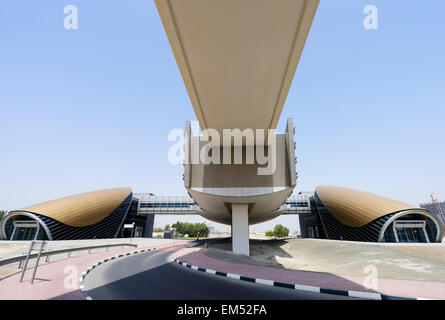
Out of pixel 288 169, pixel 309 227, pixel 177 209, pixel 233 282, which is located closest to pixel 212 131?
pixel 288 169

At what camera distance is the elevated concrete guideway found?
5793 millimetres

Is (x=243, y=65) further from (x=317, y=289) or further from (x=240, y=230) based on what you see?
(x=240, y=230)

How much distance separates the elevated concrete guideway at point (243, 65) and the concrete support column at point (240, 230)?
2997 mm

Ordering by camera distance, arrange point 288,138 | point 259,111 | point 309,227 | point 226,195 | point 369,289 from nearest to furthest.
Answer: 1. point 369,289
2. point 259,111
3. point 288,138
4. point 226,195
5. point 309,227

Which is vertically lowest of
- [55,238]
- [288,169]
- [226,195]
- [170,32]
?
[55,238]

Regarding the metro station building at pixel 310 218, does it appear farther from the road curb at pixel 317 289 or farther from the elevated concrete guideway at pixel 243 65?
the road curb at pixel 317 289

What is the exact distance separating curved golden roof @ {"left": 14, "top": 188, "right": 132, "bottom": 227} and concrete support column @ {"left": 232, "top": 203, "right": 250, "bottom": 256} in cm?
3321

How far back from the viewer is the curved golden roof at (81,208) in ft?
116

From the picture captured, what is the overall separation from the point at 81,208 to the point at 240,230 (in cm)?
3539

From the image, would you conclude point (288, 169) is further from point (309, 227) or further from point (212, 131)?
point (309, 227)

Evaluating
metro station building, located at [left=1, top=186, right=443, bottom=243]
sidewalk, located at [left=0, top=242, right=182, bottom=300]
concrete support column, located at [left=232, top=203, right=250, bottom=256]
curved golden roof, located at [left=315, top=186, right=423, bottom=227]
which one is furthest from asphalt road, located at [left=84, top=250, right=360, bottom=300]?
curved golden roof, located at [left=315, top=186, right=423, bottom=227]

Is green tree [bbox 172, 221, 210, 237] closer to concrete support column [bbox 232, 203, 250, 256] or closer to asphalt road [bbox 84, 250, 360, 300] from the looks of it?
concrete support column [bbox 232, 203, 250, 256]

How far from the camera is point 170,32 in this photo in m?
6.34

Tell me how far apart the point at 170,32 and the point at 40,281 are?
9942 mm
